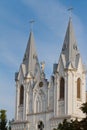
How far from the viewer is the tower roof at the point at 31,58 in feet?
195

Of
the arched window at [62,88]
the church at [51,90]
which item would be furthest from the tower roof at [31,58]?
the arched window at [62,88]

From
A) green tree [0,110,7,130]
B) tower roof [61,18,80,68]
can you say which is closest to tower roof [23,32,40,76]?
tower roof [61,18,80,68]

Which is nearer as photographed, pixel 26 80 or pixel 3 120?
pixel 26 80

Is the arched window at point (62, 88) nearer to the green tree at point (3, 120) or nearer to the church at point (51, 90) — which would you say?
the church at point (51, 90)

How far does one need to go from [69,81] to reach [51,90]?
10.6 feet

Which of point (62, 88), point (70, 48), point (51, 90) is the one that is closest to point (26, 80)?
point (51, 90)

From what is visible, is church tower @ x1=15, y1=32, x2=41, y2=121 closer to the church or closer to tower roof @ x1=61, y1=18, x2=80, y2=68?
the church

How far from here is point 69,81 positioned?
176 ft

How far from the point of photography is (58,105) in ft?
177

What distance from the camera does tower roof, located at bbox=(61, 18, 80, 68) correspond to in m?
55.1

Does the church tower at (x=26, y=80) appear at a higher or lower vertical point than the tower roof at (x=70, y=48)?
lower

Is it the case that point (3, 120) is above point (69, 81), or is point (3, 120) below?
below

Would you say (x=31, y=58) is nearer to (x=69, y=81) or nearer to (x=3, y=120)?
(x=69, y=81)

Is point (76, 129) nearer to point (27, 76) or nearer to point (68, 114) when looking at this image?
point (68, 114)
